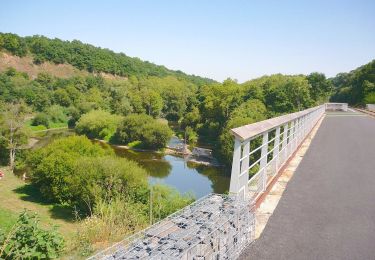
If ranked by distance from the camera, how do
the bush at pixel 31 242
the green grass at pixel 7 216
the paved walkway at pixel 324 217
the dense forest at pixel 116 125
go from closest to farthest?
the paved walkway at pixel 324 217, the bush at pixel 31 242, the dense forest at pixel 116 125, the green grass at pixel 7 216

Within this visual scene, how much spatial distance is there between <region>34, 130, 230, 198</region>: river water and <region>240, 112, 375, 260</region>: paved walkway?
2576 cm

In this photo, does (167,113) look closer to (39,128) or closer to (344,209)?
(39,128)

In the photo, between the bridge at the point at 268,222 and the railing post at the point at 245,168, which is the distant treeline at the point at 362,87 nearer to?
the bridge at the point at 268,222

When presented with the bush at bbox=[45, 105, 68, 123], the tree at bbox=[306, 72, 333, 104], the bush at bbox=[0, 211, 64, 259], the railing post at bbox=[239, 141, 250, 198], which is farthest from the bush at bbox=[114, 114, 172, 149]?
the railing post at bbox=[239, 141, 250, 198]

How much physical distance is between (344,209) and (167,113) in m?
100

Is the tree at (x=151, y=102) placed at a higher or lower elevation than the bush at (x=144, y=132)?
higher

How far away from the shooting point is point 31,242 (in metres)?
5.89

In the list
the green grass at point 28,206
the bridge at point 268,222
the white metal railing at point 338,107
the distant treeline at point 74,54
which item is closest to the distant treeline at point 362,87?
the white metal railing at point 338,107

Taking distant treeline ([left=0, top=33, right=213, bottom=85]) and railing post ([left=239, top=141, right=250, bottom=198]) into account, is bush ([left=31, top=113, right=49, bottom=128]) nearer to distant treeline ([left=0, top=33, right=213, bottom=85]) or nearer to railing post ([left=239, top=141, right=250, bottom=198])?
distant treeline ([left=0, top=33, right=213, bottom=85])

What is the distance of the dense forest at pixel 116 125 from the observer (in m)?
17.8

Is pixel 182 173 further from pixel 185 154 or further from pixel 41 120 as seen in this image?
pixel 41 120

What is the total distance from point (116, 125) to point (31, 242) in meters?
69.2

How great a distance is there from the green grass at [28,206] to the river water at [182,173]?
11.0 meters

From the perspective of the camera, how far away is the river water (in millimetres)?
39312
